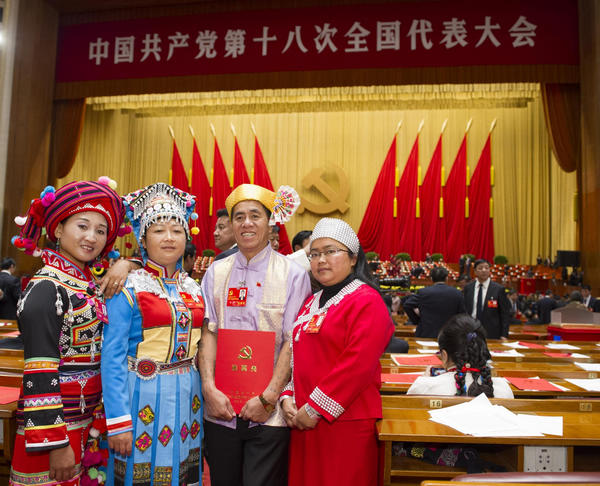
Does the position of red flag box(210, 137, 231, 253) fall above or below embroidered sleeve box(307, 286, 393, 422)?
above

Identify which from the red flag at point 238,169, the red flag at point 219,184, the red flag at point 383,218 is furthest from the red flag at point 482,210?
the red flag at point 219,184

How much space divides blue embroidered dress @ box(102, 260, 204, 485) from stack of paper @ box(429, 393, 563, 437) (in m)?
0.87

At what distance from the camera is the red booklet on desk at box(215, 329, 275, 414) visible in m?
1.73

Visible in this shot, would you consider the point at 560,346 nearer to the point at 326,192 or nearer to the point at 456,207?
the point at 456,207

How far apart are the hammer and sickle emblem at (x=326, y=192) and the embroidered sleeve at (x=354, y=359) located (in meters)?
9.79

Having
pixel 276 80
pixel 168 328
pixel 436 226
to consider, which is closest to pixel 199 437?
pixel 168 328

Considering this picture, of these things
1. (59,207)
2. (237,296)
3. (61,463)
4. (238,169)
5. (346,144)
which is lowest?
(61,463)

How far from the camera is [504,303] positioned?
4629mm

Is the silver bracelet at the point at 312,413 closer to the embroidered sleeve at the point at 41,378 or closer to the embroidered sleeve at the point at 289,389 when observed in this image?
the embroidered sleeve at the point at 289,389

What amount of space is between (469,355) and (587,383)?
0.91 meters

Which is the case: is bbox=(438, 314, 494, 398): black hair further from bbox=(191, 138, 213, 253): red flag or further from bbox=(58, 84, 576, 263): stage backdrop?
bbox=(191, 138, 213, 253): red flag

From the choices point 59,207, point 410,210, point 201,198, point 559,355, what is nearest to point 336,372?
point 59,207

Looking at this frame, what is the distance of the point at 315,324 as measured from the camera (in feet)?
5.56

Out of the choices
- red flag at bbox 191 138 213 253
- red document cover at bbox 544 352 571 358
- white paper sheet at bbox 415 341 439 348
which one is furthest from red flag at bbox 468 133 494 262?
red document cover at bbox 544 352 571 358
